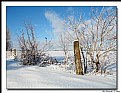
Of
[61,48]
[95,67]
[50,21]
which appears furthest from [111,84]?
[50,21]

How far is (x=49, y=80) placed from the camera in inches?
105

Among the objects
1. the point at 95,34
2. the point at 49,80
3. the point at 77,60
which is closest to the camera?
the point at 49,80

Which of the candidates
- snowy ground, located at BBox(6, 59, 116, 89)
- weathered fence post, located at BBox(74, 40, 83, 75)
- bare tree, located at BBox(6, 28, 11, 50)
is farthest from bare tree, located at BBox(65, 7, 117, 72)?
bare tree, located at BBox(6, 28, 11, 50)

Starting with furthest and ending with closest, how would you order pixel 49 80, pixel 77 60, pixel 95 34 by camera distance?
pixel 95 34 → pixel 77 60 → pixel 49 80

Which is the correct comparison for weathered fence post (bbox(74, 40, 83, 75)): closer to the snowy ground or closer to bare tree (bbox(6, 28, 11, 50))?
the snowy ground

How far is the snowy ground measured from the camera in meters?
2.59

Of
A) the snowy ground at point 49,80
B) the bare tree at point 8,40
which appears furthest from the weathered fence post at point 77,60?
the bare tree at point 8,40

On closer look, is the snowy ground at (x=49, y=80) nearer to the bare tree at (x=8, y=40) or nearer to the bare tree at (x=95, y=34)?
the bare tree at (x=8, y=40)

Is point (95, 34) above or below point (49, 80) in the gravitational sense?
above

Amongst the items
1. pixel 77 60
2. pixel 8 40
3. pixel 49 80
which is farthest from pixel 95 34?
pixel 8 40

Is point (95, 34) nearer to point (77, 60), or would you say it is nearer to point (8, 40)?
point (77, 60)

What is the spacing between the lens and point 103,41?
3.12 metres

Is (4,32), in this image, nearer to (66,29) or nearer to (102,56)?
(66,29)

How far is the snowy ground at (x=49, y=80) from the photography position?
259cm
